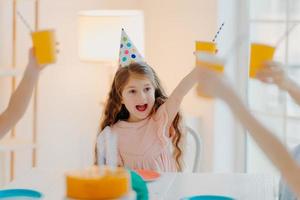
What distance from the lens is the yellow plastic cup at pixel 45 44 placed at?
1436mm

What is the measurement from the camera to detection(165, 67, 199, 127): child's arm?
2109mm

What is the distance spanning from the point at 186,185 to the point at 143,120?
412mm

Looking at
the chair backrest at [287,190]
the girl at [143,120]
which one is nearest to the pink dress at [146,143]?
the girl at [143,120]

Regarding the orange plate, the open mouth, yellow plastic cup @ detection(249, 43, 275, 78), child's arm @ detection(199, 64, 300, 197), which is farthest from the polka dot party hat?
child's arm @ detection(199, 64, 300, 197)

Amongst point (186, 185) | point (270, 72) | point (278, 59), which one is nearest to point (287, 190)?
point (186, 185)

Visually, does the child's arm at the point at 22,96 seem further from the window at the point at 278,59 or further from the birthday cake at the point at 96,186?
the window at the point at 278,59

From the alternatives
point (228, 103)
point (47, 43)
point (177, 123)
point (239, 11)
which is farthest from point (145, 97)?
point (239, 11)

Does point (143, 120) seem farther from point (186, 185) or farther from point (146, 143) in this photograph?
point (186, 185)

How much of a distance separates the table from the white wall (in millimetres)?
1113

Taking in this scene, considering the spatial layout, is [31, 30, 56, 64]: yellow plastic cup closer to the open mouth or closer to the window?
the open mouth

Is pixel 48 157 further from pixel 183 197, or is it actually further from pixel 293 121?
pixel 183 197

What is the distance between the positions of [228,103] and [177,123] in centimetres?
103

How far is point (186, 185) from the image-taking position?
1.90 m

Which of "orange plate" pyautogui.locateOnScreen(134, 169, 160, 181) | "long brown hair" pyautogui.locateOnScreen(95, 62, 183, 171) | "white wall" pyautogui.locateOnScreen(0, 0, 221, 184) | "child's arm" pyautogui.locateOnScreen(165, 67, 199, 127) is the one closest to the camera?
"orange plate" pyautogui.locateOnScreen(134, 169, 160, 181)
